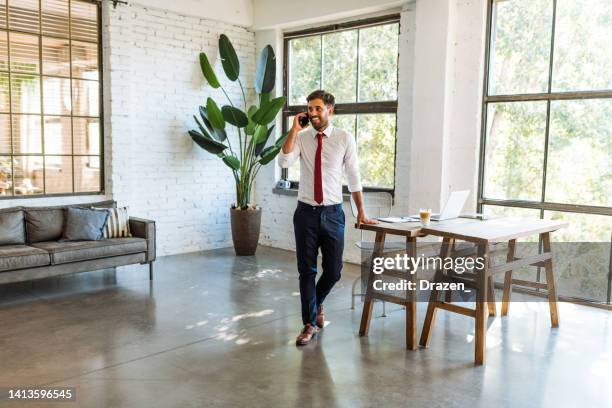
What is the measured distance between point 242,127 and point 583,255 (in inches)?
168

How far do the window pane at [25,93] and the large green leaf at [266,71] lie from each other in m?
2.69

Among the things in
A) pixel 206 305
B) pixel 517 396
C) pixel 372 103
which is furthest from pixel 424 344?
pixel 372 103

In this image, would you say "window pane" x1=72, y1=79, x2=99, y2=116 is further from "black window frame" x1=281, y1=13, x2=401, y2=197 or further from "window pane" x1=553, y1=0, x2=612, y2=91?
"window pane" x1=553, y1=0, x2=612, y2=91

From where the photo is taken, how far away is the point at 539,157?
219 inches

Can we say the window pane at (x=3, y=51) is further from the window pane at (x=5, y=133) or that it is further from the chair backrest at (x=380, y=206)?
the chair backrest at (x=380, y=206)

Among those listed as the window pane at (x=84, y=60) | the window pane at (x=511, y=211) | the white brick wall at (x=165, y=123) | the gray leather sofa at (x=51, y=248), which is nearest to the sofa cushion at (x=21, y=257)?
the gray leather sofa at (x=51, y=248)

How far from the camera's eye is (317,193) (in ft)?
13.1

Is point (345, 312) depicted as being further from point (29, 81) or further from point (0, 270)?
point (29, 81)

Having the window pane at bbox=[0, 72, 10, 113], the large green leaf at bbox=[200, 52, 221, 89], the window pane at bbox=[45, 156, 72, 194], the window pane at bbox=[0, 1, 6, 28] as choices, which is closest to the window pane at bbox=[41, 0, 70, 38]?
the window pane at bbox=[0, 1, 6, 28]

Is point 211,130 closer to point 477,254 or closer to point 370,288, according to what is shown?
point 370,288

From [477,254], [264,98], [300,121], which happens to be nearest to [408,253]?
[477,254]

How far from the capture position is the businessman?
4.02 meters

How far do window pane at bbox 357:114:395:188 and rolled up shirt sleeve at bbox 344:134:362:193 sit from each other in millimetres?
2613

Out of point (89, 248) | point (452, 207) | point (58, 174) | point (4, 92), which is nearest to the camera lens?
point (452, 207)
